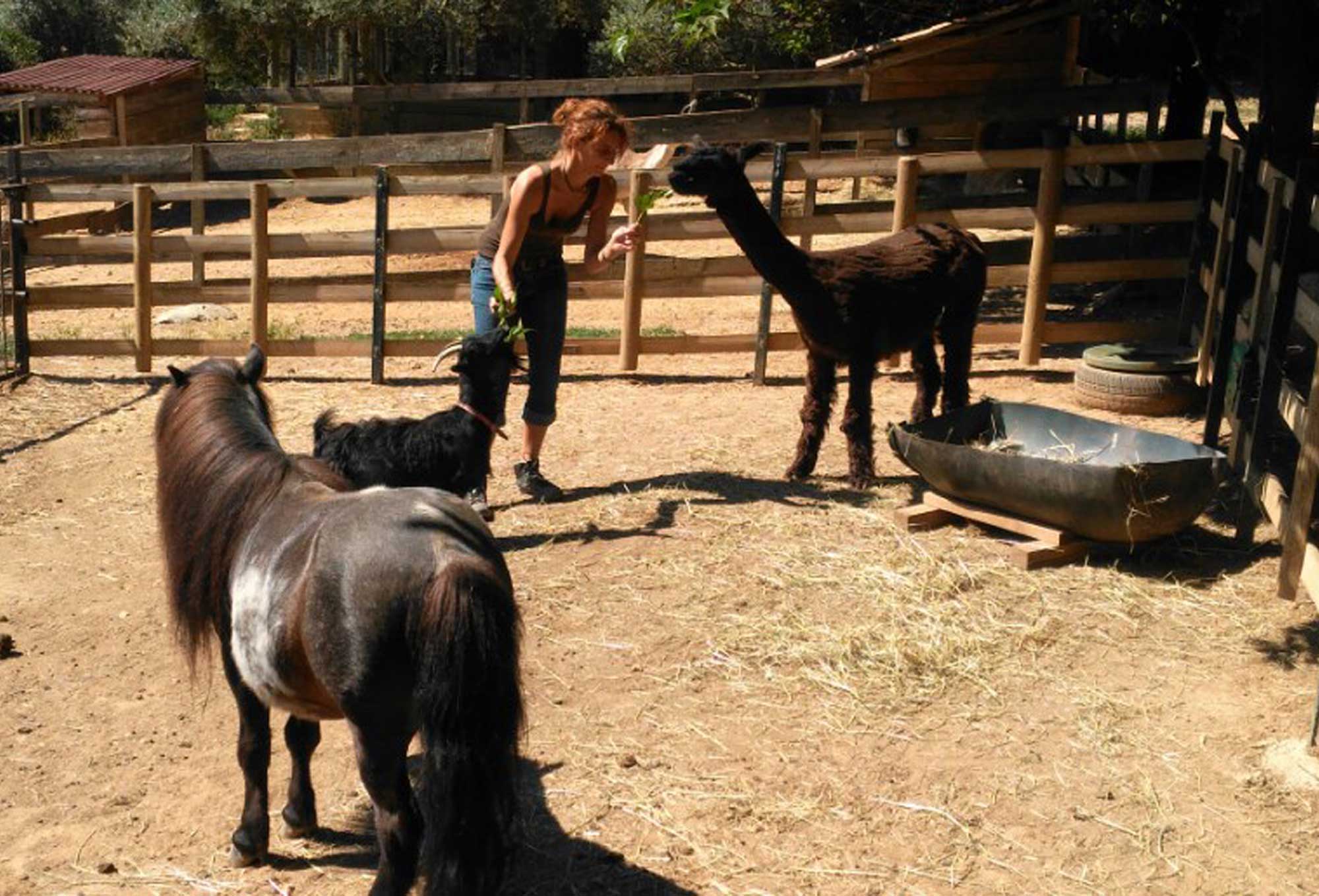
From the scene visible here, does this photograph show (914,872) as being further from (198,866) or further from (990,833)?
(198,866)

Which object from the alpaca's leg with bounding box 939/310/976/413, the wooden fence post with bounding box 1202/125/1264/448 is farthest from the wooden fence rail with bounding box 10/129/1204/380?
the wooden fence post with bounding box 1202/125/1264/448

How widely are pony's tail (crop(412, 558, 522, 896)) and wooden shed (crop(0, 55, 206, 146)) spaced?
1812 cm

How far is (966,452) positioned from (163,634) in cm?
355

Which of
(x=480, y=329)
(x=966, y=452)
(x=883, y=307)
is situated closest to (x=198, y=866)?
(x=480, y=329)

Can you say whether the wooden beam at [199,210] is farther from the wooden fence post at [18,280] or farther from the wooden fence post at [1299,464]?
the wooden fence post at [1299,464]

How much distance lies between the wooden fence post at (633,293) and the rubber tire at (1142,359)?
10.2ft

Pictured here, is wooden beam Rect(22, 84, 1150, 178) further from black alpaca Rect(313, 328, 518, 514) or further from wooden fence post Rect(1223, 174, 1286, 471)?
black alpaca Rect(313, 328, 518, 514)

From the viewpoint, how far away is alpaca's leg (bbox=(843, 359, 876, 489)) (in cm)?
720

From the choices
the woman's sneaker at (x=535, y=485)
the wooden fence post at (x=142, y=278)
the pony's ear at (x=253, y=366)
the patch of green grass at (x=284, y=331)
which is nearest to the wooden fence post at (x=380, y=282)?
the patch of green grass at (x=284, y=331)

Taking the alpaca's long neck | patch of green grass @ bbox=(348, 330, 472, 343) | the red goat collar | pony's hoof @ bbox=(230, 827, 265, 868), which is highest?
the alpaca's long neck

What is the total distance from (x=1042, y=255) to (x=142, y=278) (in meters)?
6.58

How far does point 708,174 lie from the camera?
6.98 meters

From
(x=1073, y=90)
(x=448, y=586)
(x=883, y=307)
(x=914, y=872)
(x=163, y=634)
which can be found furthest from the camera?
(x=1073, y=90)

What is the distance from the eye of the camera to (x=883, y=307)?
7262 millimetres
